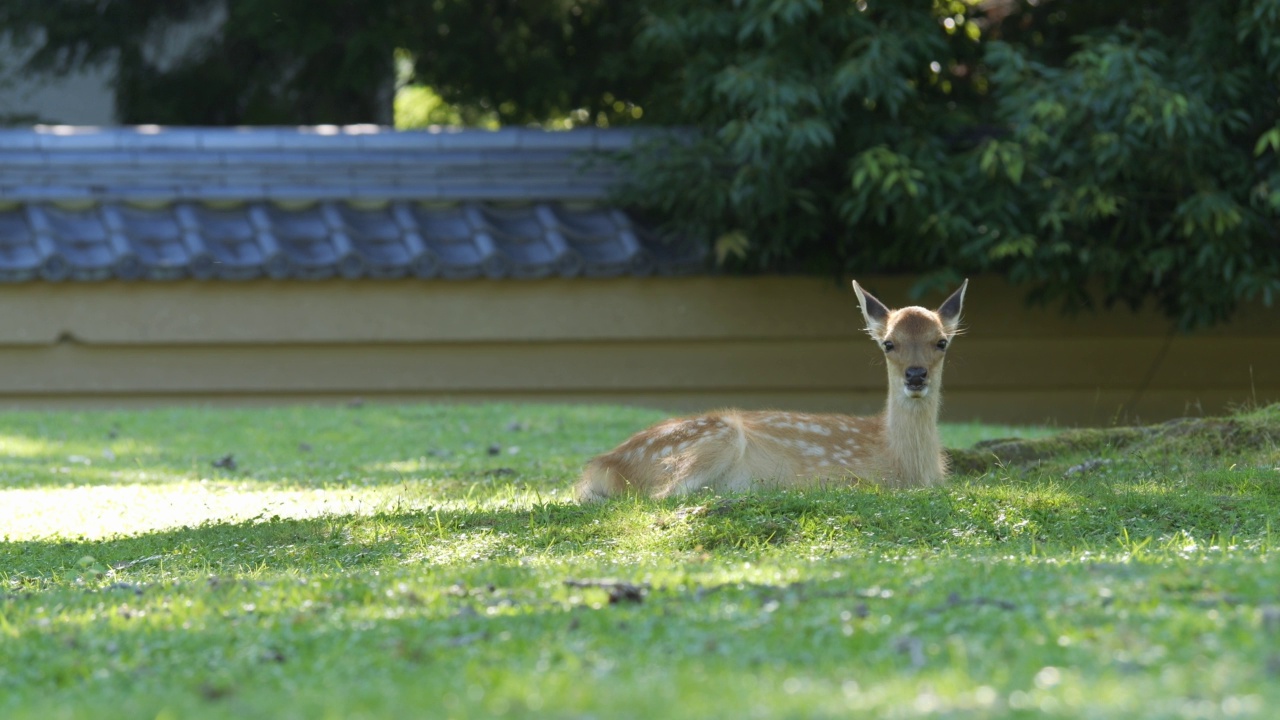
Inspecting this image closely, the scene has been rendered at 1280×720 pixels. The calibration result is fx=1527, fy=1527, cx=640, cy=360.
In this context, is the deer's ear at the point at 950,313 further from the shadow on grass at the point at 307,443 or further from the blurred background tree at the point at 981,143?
the blurred background tree at the point at 981,143

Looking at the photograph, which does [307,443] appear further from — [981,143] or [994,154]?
[981,143]

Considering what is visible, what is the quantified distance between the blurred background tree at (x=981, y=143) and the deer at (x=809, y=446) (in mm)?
4172

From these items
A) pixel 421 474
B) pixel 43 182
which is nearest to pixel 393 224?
pixel 43 182

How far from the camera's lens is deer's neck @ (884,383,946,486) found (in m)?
8.41

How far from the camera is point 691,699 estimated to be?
3.82 meters

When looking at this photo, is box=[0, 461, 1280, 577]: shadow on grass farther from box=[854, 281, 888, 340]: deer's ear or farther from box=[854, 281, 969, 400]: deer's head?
box=[854, 281, 888, 340]: deer's ear

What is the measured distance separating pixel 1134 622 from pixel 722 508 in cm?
275

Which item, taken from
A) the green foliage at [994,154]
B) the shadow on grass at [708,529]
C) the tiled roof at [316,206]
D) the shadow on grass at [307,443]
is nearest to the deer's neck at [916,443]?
the shadow on grass at [708,529]

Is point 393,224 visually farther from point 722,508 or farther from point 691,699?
point 691,699

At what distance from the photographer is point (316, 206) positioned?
1511cm

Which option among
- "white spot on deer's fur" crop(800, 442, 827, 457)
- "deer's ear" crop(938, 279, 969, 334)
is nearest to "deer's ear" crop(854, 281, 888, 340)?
"deer's ear" crop(938, 279, 969, 334)

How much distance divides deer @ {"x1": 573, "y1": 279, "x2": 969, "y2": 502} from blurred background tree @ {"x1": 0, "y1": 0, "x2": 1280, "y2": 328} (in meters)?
4.17

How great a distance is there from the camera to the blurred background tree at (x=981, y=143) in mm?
12445

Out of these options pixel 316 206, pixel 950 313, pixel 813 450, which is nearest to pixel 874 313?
pixel 950 313
